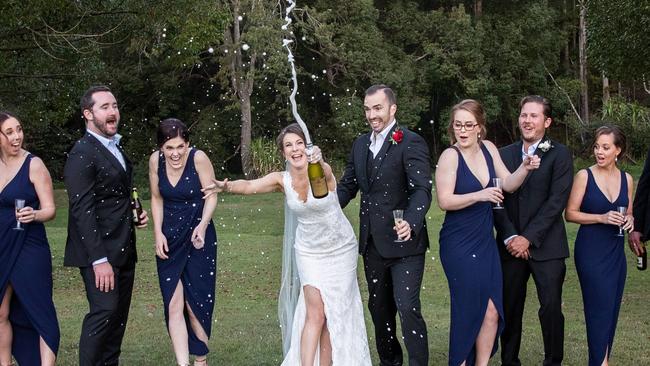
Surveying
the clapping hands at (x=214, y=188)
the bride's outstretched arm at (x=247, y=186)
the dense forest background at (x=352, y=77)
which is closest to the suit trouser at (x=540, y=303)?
the bride's outstretched arm at (x=247, y=186)

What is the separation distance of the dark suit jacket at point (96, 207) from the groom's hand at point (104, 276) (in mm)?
65

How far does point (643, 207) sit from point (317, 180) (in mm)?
2702

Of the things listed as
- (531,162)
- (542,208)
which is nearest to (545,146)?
(542,208)

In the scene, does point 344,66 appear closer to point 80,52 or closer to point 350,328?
point 80,52

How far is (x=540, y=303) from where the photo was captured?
7.06m

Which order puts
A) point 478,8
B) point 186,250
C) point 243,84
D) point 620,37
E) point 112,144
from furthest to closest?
point 478,8, point 243,84, point 620,37, point 186,250, point 112,144

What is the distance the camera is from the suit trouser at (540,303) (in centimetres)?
701

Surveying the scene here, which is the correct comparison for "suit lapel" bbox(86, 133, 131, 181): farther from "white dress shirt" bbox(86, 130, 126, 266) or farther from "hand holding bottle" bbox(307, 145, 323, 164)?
"hand holding bottle" bbox(307, 145, 323, 164)

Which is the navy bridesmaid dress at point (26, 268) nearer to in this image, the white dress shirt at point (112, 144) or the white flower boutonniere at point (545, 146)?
the white dress shirt at point (112, 144)

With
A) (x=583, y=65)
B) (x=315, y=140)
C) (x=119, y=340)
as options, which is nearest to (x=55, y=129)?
(x=315, y=140)

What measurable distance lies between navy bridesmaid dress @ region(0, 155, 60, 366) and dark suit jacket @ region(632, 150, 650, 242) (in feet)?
14.7

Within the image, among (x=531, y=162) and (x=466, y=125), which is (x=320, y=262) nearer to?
(x=466, y=125)

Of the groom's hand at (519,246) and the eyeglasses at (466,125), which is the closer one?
the eyeglasses at (466,125)

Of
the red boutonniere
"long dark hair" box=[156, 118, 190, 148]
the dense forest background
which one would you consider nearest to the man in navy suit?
the red boutonniere
